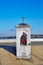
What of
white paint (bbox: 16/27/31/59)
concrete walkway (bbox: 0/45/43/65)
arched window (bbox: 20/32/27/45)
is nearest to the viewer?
concrete walkway (bbox: 0/45/43/65)

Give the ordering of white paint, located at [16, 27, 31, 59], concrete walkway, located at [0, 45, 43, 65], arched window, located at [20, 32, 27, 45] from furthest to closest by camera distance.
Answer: arched window, located at [20, 32, 27, 45] → white paint, located at [16, 27, 31, 59] → concrete walkway, located at [0, 45, 43, 65]

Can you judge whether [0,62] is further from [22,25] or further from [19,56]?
[22,25]

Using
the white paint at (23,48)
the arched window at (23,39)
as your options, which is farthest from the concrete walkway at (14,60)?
the arched window at (23,39)

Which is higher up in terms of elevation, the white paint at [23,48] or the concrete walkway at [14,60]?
the white paint at [23,48]

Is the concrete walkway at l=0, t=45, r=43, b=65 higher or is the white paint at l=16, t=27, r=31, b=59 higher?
the white paint at l=16, t=27, r=31, b=59

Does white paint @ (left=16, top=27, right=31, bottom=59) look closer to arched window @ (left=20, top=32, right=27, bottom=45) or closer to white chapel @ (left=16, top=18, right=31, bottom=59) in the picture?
white chapel @ (left=16, top=18, right=31, bottom=59)

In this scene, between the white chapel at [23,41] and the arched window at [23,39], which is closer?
the white chapel at [23,41]

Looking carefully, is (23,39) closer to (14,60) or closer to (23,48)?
(23,48)

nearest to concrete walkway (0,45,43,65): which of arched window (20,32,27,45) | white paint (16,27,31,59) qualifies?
white paint (16,27,31,59)

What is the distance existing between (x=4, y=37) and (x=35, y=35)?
5.97m

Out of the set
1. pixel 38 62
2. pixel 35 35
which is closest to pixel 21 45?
pixel 38 62

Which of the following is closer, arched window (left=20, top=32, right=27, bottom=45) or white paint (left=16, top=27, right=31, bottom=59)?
white paint (left=16, top=27, right=31, bottom=59)

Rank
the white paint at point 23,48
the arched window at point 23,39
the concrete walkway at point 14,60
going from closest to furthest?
the concrete walkway at point 14,60
the white paint at point 23,48
the arched window at point 23,39

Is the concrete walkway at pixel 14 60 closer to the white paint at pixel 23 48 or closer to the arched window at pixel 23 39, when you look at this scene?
the white paint at pixel 23 48
